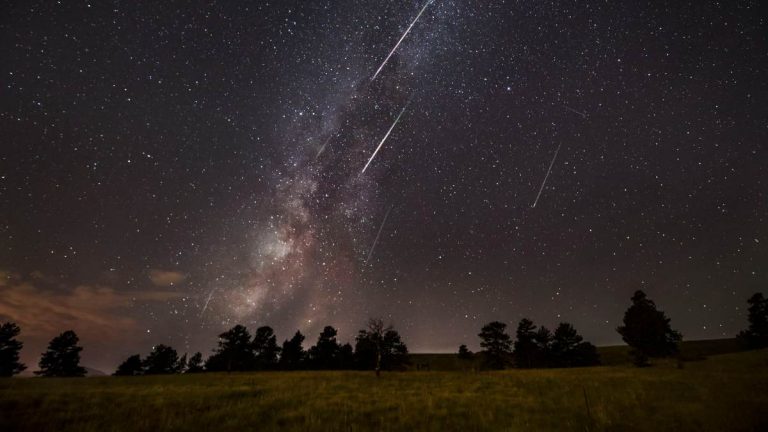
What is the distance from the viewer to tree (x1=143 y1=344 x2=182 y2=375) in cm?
6575

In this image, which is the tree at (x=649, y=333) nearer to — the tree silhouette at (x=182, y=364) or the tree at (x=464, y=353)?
the tree at (x=464, y=353)

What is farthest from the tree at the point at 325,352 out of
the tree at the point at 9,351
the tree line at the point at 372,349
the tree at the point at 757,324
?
the tree at the point at 757,324

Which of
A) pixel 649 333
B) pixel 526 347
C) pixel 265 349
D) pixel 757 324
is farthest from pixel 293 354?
pixel 757 324

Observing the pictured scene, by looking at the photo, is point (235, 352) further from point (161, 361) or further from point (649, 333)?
point (649, 333)

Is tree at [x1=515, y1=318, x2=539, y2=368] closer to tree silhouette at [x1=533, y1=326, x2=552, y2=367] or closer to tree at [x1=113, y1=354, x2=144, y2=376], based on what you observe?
tree silhouette at [x1=533, y1=326, x2=552, y2=367]

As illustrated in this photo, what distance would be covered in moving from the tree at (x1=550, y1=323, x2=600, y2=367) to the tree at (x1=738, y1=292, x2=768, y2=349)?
2111 centimetres

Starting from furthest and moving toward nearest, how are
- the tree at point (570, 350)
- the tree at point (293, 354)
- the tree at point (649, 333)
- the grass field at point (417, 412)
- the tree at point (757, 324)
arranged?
the tree at point (293, 354) → the tree at point (570, 350) → the tree at point (757, 324) → the tree at point (649, 333) → the grass field at point (417, 412)

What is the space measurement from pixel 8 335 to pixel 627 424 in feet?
271

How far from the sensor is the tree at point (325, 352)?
205ft

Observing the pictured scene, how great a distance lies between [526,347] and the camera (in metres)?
58.8

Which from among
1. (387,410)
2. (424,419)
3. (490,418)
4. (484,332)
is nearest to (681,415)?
(490,418)

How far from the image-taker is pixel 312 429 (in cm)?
928

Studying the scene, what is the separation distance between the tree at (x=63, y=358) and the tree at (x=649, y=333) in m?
85.5

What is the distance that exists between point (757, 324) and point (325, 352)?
70.9 m
